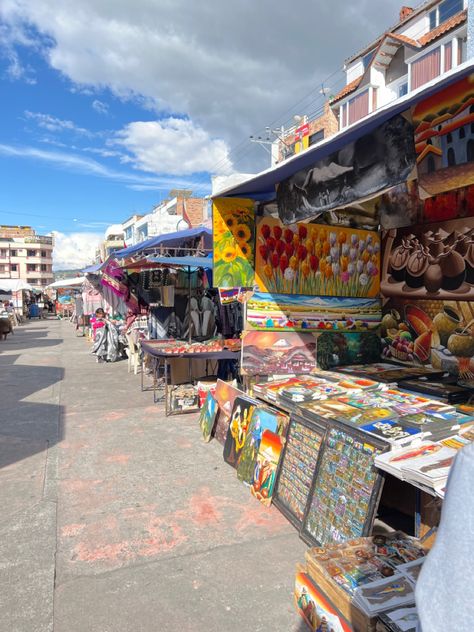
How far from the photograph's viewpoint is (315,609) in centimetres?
243

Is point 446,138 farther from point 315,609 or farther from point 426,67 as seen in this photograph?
point 426,67

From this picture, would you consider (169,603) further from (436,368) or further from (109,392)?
(109,392)

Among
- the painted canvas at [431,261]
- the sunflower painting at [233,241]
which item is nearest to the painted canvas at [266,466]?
the sunflower painting at [233,241]

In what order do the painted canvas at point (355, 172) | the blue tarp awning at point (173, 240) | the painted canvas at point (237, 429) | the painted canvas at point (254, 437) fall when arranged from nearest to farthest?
the painted canvas at point (355, 172), the painted canvas at point (254, 437), the painted canvas at point (237, 429), the blue tarp awning at point (173, 240)

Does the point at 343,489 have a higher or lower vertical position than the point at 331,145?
lower

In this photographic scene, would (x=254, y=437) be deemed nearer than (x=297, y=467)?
No

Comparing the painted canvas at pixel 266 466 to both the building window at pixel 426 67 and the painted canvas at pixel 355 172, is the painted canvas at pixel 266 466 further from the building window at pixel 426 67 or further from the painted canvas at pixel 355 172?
the building window at pixel 426 67

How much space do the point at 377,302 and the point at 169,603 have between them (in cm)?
427

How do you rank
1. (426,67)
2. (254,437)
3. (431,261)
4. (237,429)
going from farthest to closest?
(426,67)
(431,261)
(237,429)
(254,437)

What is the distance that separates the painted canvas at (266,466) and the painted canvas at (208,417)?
4.58 ft

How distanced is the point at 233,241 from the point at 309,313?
51.0 inches

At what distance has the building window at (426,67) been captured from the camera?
15.2m

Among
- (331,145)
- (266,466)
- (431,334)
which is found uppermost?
(331,145)

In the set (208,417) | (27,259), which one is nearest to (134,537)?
(208,417)
